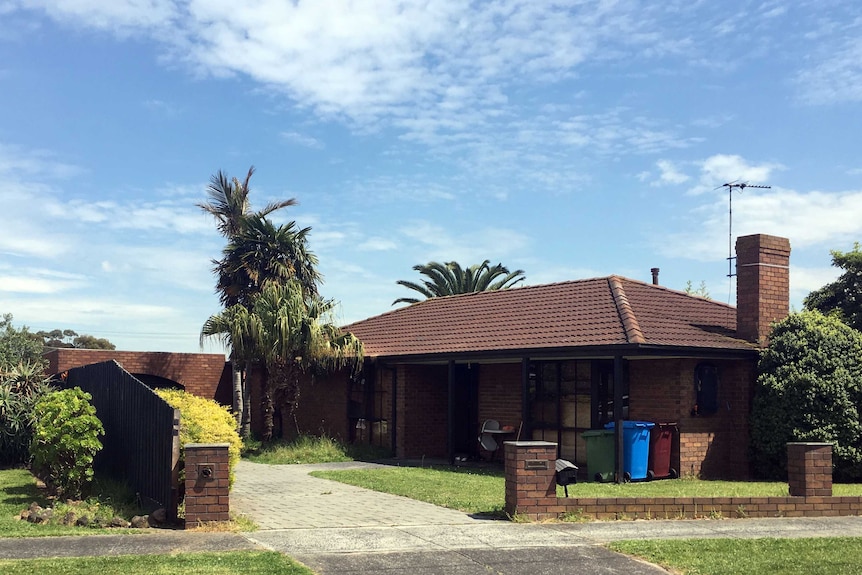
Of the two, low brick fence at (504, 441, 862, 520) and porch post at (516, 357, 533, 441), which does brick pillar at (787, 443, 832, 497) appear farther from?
porch post at (516, 357, 533, 441)

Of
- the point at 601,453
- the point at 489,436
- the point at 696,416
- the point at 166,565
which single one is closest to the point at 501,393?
the point at 489,436

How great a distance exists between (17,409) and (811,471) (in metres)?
14.0

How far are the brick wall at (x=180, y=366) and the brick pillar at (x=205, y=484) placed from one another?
19.6 m

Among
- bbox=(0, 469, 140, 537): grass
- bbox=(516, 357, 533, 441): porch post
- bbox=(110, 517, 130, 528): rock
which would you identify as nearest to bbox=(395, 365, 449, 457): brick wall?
bbox=(516, 357, 533, 441): porch post

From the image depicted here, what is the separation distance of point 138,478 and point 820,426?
11.4m

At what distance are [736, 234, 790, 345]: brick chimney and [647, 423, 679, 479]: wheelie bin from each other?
2.78 meters

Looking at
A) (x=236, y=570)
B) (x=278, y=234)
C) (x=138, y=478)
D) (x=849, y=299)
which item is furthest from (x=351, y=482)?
(x=849, y=299)

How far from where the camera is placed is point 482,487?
45.0ft

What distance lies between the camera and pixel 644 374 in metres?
16.2

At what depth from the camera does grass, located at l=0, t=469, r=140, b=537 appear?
920cm

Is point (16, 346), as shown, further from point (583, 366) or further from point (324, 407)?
point (583, 366)

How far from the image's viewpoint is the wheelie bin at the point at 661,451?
15281 millimetres

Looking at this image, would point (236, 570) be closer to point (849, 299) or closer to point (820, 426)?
point (820, 426)

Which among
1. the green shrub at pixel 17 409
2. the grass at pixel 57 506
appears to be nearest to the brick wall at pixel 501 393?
the grass at pixel 57 506
